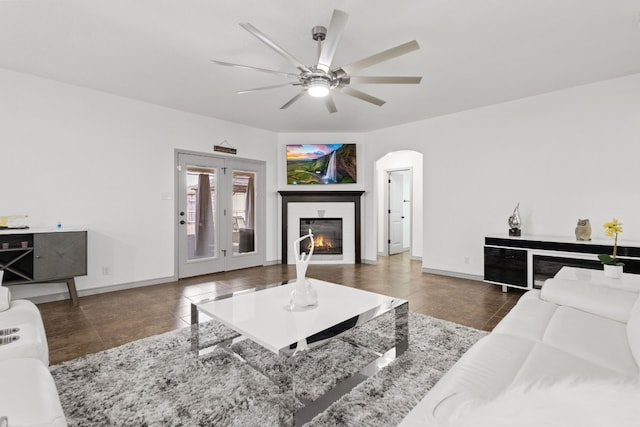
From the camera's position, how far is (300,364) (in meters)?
2.14

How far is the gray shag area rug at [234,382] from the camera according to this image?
1.60 metres

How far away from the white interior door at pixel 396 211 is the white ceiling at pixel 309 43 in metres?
3.48

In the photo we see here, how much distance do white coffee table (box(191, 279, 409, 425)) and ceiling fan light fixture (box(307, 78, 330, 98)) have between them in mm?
1728

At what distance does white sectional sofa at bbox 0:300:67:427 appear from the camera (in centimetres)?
100

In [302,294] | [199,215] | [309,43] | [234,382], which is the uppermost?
[309,43]

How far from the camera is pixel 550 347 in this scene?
144 centimetres

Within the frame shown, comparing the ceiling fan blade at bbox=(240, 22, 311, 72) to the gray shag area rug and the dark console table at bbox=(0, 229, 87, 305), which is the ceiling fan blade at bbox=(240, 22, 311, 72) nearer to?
the gray shag area rug

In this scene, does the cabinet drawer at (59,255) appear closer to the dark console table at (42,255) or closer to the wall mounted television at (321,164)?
the dark console table at (42,255)

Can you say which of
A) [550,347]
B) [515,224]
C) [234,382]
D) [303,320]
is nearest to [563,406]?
[550,347]

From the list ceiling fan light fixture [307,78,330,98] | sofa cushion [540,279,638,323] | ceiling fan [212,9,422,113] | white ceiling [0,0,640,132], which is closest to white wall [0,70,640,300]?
white ceiling [0,0,640,132]

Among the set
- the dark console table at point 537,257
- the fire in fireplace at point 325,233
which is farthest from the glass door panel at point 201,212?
the dark console table at point 537,257

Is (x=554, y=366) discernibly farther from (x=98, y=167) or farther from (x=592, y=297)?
(x=98, y=167)

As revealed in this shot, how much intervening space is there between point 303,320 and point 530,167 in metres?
4.07

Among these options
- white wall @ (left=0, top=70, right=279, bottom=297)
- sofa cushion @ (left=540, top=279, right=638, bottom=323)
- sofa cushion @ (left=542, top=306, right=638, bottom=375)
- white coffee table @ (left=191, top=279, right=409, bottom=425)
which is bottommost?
white coffee table @ (left=191, top=279, right=409, bottom=425)
